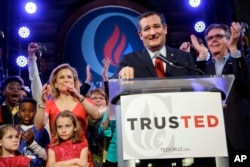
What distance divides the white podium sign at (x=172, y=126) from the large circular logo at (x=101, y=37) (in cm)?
341

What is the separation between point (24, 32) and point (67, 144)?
296 centimetres

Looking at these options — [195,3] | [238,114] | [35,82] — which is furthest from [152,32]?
[195,3]

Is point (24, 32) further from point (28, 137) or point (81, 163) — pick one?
point (81, 163)

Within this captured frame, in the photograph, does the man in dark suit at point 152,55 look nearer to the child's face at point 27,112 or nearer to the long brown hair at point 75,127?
the long brown hair at point 75,127

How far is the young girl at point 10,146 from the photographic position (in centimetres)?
255

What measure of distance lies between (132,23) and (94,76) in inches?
32.8

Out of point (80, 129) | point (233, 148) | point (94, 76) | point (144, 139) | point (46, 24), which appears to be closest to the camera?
point (144, 139)

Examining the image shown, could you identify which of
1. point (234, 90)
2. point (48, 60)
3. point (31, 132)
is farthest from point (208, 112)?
point (48, 60)

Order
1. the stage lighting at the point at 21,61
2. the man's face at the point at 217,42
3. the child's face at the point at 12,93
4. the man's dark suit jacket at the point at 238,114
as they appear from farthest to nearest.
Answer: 1. the stage lighting at the point at 21,61
2. the child's face at the point at 12,93
3. the man's face at the point at 217,42
4. the man's dark suit jacket at the point at 238,114

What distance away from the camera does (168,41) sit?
5273 mm

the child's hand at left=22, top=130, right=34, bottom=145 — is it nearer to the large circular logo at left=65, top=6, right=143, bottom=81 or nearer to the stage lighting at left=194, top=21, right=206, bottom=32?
the large circular logo at left=65, top=6, right=143, bottom=81

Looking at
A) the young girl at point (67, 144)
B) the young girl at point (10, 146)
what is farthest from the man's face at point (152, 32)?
the young girl at point (10, 146)

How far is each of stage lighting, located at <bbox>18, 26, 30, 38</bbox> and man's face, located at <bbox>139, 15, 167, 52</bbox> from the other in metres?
3.04

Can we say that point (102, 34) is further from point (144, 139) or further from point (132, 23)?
point (144, 139)
